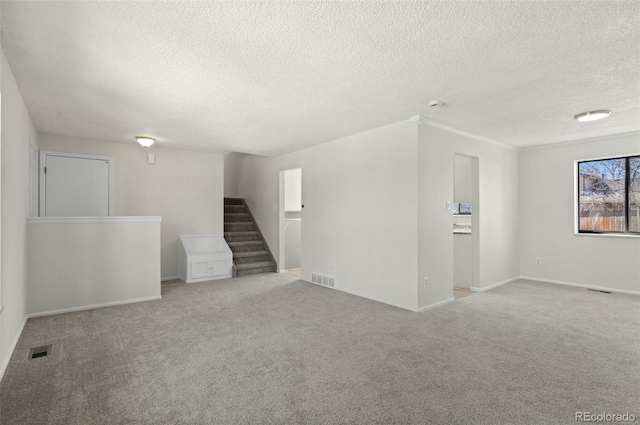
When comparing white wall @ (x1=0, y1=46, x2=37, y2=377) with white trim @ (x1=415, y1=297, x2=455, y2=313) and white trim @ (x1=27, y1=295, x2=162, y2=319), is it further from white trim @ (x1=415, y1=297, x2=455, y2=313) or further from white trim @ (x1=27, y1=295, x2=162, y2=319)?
white trim @ (x1=415, y1=297, x2=455, y2=313)

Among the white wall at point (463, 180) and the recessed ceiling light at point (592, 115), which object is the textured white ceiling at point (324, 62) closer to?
the recessed ceiling light at point (592, 115)

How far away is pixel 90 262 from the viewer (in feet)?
13.7

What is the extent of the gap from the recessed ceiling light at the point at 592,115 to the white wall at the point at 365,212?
1.94 metres

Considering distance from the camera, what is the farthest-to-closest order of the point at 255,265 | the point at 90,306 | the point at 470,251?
the point at 255,265
the point at 470,251
the point at 90,306

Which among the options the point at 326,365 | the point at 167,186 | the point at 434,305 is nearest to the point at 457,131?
the point at 434,305

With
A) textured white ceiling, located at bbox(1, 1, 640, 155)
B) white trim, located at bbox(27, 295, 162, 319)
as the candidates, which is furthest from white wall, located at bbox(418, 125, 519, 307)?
white trim, located at bbox(27, 295, 162, 319)

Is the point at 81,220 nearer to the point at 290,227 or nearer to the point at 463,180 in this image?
the point at 290,227

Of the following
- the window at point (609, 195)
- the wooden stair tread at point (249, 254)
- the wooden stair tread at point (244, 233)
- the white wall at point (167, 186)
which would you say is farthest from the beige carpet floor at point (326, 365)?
the wooden stair tread at point (244, 233)

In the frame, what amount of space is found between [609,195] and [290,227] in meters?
5.77

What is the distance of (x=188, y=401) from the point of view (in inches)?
81.7

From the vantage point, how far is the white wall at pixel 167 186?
559cm

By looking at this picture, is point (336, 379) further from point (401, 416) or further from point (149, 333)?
point (149, 333)

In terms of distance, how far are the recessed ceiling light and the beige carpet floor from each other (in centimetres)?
231

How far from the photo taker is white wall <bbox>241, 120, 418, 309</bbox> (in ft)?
13.6
